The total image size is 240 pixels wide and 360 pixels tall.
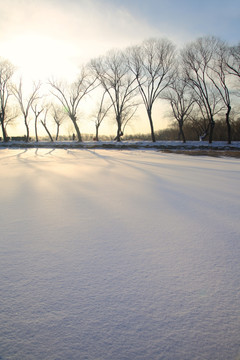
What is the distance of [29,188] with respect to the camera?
3734 mm

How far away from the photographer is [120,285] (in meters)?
1.16

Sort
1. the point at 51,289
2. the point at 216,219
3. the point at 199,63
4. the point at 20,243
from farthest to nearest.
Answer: the point at 199,63, the point at 216,219, the point at 20,243, the point at 51,289

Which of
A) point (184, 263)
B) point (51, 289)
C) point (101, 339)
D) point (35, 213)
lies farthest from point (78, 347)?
point (35, 213)

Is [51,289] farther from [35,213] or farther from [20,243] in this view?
[35,213]

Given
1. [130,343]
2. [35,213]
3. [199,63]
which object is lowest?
[130,343]

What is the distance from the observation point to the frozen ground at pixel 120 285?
82 cm

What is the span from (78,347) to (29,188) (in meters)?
3.36

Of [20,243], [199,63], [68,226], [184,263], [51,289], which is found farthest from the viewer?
[199,63]

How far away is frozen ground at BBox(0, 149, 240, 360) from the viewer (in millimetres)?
823

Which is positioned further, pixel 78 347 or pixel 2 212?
pixel 2 212

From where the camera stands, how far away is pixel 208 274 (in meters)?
1.26

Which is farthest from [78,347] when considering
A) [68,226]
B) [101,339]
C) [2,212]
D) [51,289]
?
[2,212]

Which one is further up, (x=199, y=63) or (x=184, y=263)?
(x=199, y=63)

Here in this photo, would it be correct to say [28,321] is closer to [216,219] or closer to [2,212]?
[2,212]
